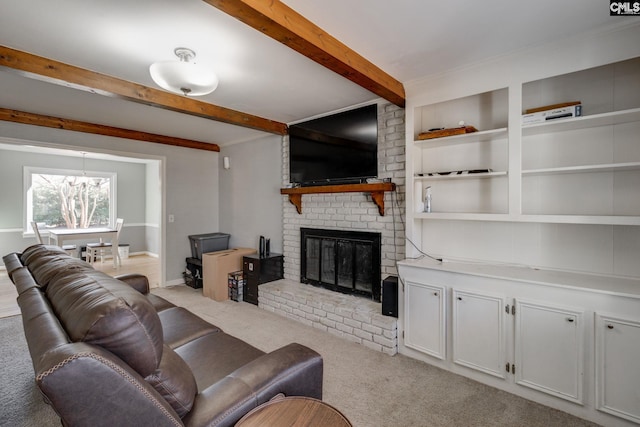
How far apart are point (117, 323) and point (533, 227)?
8.78ft

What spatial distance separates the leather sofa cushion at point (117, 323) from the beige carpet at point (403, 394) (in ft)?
4.52

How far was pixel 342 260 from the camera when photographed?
354cm

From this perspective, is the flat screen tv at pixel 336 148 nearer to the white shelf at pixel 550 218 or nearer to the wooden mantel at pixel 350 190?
the wooden mantel at pixel 350 190

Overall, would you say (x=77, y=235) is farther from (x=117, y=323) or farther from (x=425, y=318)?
(x=425, y=318)

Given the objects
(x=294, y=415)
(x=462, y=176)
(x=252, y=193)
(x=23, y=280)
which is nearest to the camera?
(x=294, y=415)

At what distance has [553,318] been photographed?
76.2 inches

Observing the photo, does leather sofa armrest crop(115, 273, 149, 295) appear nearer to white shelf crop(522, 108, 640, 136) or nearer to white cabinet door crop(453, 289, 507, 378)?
white cabinet door crop(453, 289, 507, 378)

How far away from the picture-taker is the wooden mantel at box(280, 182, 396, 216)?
120 inches

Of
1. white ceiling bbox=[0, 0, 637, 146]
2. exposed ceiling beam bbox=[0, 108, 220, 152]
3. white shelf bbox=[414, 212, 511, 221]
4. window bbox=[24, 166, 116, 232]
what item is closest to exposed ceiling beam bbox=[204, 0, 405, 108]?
white ceiling bbox=[0, 0, 637, 146]

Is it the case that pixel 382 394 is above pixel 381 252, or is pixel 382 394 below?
below

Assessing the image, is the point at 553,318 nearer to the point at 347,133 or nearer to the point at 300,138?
the point at 347,133

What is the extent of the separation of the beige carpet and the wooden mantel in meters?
1.42

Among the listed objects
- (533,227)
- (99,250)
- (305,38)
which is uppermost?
(305,38)

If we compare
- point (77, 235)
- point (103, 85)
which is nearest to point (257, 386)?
point (103, 85)
